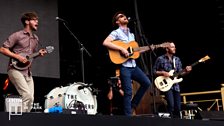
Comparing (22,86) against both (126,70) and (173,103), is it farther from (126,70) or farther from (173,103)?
(173,103)

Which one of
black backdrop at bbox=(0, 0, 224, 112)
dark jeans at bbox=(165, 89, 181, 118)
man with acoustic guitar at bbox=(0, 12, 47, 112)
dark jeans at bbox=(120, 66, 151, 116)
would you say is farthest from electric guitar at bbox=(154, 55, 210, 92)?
man with acoustic guitar at bbox=(0, 12, 47, 112)

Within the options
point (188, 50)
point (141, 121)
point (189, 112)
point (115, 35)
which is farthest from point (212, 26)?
point (141, 121)

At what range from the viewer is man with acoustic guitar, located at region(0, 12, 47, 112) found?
5484 mm

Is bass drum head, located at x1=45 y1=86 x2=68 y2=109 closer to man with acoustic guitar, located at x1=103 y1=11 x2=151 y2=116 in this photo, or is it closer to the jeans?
man with acoustic guitar, located at x1=103 y1=11 x2=151 y2=116

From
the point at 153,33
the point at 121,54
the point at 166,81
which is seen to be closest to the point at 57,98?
the point at 121,54

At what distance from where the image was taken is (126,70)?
6246mm

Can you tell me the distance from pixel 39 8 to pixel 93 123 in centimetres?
440

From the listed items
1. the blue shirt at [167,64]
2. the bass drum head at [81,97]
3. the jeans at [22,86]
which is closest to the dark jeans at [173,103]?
the blue shirt at [167,64]

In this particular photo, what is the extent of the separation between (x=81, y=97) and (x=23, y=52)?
221cm

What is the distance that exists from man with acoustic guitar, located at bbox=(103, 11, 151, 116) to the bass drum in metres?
1.23

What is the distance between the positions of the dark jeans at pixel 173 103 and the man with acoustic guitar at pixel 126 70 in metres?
1.02

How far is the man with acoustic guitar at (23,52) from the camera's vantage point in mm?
5484

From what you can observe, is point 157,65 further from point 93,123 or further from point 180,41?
point 93,123

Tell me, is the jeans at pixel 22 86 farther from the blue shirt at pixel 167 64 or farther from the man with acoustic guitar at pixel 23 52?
the blue shirt at pixel 167 64
